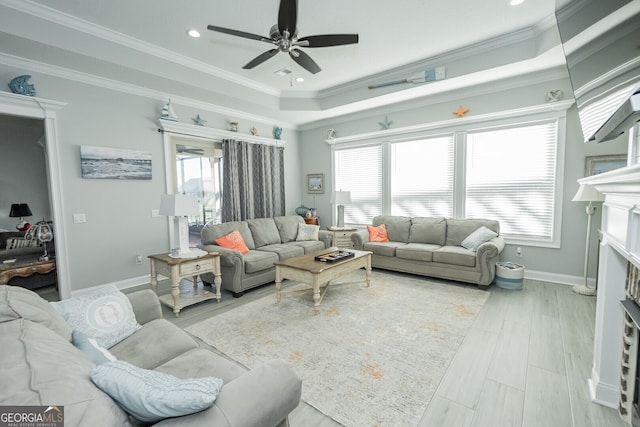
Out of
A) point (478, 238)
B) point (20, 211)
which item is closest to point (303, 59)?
point (478, 238)

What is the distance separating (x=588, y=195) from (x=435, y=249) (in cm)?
193

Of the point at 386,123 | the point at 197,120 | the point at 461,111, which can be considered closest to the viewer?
the point at 461,111

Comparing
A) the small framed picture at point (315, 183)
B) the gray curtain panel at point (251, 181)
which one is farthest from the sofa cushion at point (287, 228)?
the small framed picture at point (315, 183)

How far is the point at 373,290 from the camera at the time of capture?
3861 mm

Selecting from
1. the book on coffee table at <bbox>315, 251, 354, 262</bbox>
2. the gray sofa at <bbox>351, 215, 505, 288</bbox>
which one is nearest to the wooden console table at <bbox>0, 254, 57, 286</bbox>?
the book on coffee table at <bbox>315, 251, 354, 262</bbox>

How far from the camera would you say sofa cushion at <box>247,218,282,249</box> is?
4.77 meters

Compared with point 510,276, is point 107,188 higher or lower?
higher

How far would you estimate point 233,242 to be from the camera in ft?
13.7

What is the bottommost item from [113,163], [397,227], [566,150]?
[397,227]

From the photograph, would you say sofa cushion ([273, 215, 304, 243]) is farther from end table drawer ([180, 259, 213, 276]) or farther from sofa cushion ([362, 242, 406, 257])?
end table drawer ([180, 259, 213, 276])

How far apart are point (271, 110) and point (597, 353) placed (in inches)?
208

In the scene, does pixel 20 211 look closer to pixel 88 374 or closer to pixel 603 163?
pixel 88 374

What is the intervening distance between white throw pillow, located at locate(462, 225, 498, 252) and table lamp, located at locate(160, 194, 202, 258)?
3.81 meters

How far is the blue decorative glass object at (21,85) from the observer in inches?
121
